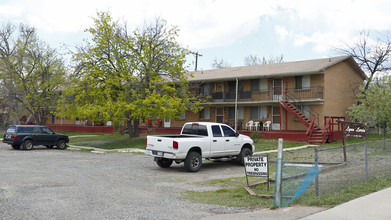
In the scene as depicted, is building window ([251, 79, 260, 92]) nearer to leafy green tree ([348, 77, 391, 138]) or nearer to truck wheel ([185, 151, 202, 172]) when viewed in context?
leafy green tree ([348, 77, 391, 138])

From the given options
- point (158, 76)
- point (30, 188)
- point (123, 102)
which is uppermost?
point (158, 76)

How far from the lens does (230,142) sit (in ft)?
53.3

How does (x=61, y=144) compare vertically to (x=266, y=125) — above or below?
below

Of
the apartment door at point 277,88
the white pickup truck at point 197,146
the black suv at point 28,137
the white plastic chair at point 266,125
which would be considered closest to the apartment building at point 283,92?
the apartment door at point 277,88

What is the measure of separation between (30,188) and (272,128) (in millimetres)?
25781

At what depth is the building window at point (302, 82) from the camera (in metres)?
31.5

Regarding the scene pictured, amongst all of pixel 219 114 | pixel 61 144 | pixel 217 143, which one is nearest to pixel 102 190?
pixel 217 143

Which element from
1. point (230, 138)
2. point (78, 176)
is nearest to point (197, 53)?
point (230, 138)

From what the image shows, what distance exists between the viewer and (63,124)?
54219 millimetres

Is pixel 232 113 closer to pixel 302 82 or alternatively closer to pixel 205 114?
pixel 205 114

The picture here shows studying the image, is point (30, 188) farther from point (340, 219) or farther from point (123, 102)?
point (123, 102)

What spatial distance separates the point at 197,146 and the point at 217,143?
1.16 m

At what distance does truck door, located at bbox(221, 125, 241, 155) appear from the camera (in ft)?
52.9

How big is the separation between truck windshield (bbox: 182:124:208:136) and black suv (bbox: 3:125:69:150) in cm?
1331
